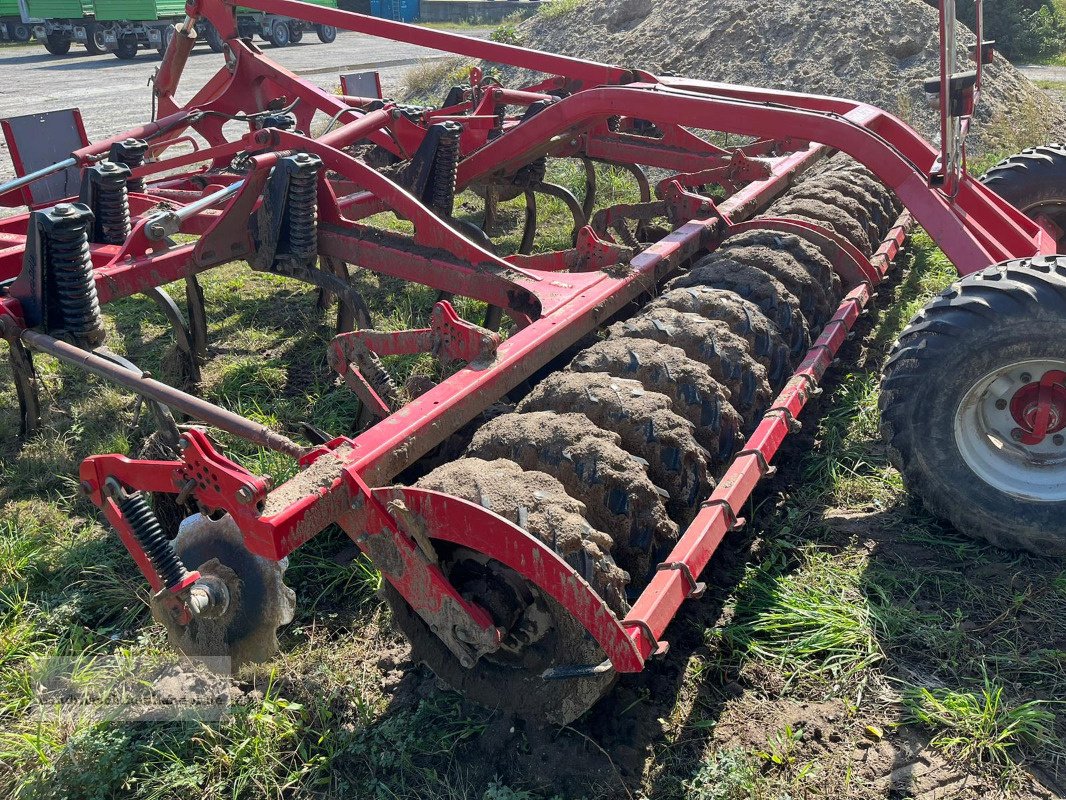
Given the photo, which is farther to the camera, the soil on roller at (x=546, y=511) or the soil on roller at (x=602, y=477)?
the soil on roller at (x=602, y=477)

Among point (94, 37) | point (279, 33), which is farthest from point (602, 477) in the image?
point (279, 33)

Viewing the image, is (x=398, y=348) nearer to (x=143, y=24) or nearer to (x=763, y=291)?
(x=763, y=291)

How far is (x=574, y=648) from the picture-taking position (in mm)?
2432

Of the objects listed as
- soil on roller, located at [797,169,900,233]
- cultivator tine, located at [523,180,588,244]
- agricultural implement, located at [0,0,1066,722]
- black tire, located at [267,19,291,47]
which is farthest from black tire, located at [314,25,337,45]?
soil on roller, located at [797,169,900,233]

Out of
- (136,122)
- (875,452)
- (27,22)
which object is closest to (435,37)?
(875,452)

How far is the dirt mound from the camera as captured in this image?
A: 30.3ft

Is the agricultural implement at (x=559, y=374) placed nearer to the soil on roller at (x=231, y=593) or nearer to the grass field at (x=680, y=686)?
the soil on roller at (x=231, y=593)

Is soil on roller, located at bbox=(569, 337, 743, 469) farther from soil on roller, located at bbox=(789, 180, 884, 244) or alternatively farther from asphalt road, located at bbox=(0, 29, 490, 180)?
asphalt road, located at bbox=(0, 29, 490, 180)

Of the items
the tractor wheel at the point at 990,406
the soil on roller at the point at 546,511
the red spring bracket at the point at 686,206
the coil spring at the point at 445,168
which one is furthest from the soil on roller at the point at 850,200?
the soil on roller at the point at 546,511

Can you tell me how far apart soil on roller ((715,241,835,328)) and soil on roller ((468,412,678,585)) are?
153 centimetres

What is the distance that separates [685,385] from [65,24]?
2616 centimetres

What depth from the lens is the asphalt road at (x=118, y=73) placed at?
14156mm

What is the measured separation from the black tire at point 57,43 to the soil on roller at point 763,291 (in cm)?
2529

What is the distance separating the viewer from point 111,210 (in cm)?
445
